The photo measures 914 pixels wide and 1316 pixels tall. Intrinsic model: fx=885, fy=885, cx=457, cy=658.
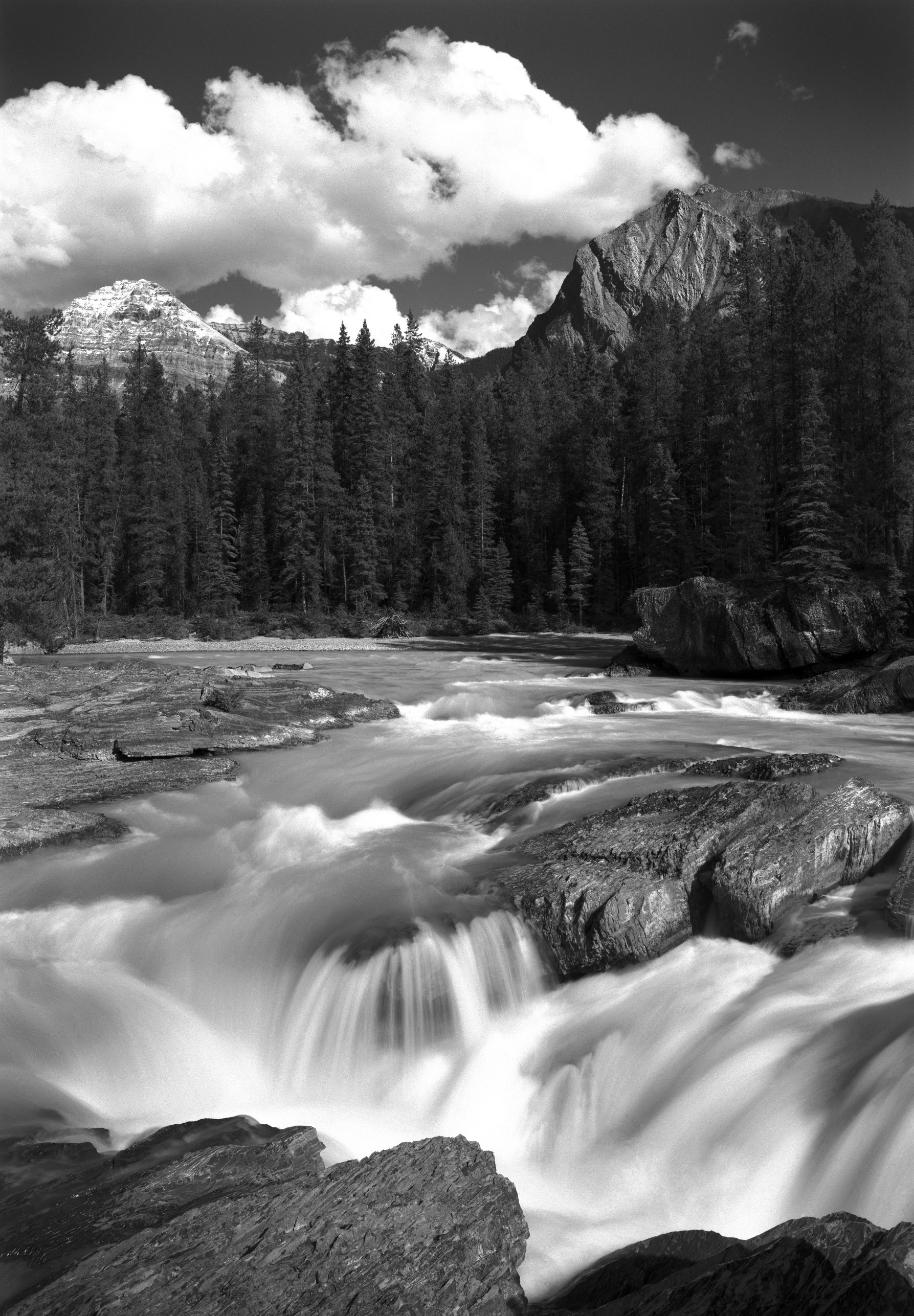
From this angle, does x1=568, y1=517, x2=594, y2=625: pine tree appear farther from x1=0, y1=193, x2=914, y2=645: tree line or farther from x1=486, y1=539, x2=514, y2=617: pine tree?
x1=486, y1=539, x2=514, y2=617: pine tree

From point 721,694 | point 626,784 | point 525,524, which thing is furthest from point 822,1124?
point 525,524

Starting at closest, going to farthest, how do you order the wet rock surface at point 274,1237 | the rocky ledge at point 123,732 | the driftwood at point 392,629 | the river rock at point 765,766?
the wet rock surface at point 274,1237
the river rock at point 765,766
the rocky ledge at point 123,732
the driftwood at point 392,629

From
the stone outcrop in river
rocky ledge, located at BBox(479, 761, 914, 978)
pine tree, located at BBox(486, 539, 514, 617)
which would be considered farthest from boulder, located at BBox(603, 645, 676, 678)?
pine tree, located at BBox(486, 539, 514, 617)

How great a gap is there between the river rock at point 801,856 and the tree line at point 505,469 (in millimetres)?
18573

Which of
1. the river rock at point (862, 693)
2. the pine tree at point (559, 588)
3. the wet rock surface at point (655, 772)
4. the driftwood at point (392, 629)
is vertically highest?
the pine tree at point (559, 588)

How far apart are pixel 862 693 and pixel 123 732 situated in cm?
1584

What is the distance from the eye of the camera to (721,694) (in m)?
23.5

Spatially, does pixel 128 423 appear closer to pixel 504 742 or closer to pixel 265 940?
pixel 504 742

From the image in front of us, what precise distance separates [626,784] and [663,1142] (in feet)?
21.2

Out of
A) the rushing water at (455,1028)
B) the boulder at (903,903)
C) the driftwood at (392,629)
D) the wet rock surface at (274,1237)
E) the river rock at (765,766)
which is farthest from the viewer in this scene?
the driftwood at (392,629)

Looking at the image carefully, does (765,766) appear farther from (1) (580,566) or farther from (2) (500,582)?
(2) (500,582)

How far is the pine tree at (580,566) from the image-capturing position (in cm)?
5481

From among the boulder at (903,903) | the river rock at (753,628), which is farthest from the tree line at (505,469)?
the boulder at (903,903)

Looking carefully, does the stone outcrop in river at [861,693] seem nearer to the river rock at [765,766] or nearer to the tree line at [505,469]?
the tree line at [505,469]
